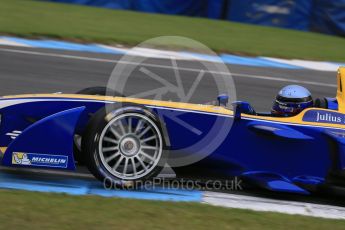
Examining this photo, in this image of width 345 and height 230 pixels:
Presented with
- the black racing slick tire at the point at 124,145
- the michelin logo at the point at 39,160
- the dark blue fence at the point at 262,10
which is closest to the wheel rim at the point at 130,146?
the black racing slick tire at the point at 124,145

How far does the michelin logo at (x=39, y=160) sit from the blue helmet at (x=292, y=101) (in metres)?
2.07

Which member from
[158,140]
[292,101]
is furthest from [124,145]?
[292,101]

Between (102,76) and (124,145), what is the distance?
18.1ft

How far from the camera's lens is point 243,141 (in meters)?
Answer: 5.51

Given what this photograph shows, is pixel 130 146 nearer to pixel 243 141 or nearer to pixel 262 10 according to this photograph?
pixel 243 141

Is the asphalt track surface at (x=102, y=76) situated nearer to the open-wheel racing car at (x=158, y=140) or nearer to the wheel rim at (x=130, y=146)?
the open-wheel racing car at (x=158, y=140)

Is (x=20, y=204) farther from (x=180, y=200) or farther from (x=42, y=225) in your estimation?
(x=180, y=200)

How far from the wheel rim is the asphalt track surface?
409cm

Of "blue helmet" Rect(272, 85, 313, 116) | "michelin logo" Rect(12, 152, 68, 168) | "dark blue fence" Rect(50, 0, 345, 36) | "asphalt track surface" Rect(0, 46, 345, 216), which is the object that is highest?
"dark blue fence" Rect(50, 0, 345, 36)

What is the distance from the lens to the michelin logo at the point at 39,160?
206 inches

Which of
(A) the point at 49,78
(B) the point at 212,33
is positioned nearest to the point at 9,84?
(A) the point at 49,78

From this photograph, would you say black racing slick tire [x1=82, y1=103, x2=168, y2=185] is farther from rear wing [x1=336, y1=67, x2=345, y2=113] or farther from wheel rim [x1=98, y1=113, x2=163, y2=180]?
rear wing [x1=336, y1=67, x2=345, y2=113]

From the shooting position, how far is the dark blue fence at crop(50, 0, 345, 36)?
17406 millimetres

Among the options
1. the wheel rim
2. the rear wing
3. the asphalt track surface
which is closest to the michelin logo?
the wheel rim
